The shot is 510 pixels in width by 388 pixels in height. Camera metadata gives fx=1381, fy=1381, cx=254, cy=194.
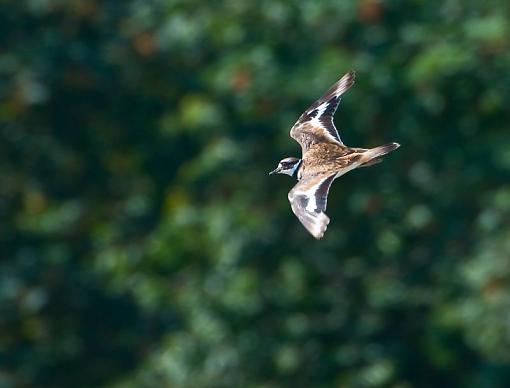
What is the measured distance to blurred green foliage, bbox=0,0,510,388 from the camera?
1150 cm

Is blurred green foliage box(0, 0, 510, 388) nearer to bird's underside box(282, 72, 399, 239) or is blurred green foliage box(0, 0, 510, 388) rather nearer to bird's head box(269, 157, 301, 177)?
bird's underside box(282, 72, 399, 239)

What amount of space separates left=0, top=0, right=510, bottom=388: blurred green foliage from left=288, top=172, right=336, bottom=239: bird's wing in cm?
531

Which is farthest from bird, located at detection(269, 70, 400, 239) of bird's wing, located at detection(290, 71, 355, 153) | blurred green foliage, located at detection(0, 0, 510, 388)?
blurred green foliage, located at detection(0, 0, 510, 388)

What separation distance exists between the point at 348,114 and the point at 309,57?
30.7 inches

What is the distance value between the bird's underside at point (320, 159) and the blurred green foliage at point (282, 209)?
13.6 feet

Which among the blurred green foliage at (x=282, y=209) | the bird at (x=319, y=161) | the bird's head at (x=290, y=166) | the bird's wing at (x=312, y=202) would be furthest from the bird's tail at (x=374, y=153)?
the blurred green foliage at (x=282, y=209)

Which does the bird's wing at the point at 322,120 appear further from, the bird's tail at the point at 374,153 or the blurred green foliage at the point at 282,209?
the blurred green foliage at the point at 282,209

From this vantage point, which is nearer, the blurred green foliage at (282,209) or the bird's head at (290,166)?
the bird's head at (290,166)

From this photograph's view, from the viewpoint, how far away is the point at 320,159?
252 inches

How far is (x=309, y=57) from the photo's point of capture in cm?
1195

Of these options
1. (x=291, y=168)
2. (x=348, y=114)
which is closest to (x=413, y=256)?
(x=348, y=114)

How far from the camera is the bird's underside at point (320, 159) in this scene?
5469mm

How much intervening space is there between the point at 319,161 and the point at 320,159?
0.04 meters

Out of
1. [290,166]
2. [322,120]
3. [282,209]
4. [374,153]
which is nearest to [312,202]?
[374,153]
